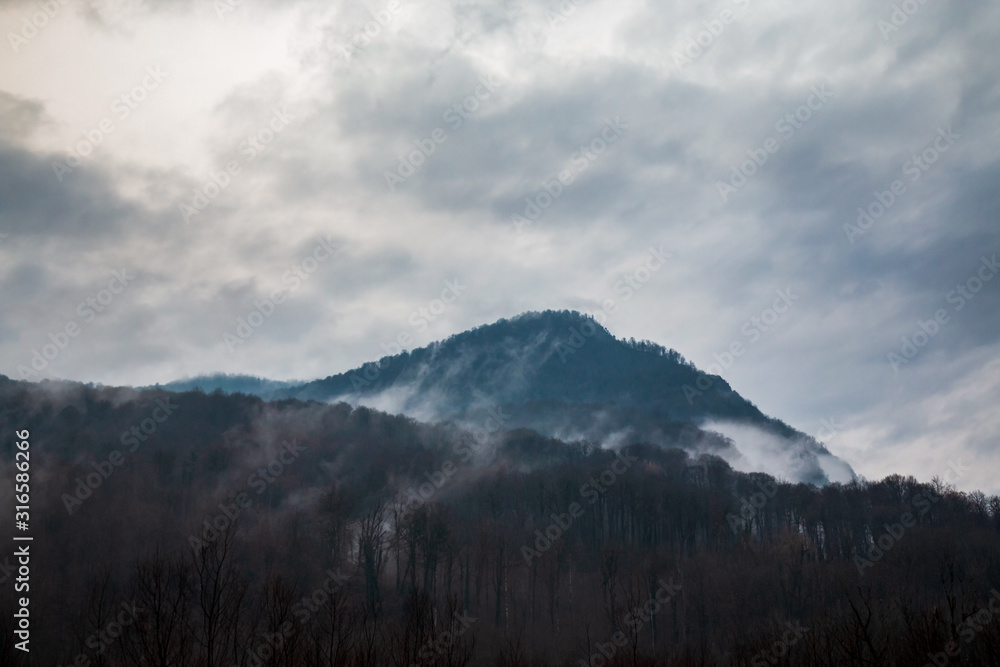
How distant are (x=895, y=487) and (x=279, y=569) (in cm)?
12407

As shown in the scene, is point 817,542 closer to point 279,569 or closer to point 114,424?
point 279,569

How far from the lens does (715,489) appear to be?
162125 mm

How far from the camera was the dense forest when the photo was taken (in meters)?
62.7

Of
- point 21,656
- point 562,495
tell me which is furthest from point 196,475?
point 21,656

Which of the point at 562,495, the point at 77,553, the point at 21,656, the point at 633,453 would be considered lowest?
the point at 21,656

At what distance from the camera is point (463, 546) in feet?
344

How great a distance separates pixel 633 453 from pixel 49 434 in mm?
137252

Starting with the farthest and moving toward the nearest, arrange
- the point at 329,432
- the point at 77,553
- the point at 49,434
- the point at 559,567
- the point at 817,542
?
the point at 329,432 < the point at 49,434 < the point at 817,542 < the point at 559,567 < the point at 77,553

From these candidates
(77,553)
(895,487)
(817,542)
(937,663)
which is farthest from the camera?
(895,487)

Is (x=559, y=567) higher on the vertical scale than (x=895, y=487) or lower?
lower

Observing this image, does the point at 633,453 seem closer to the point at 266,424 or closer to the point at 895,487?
the point at 895,487

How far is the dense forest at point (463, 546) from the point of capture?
6266 centimetres

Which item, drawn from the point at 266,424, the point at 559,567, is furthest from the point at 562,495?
the point at 266,424

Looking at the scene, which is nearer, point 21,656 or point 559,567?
point 21,656
